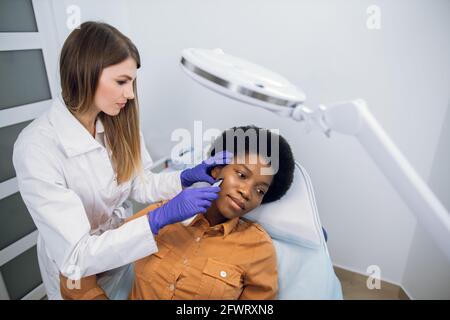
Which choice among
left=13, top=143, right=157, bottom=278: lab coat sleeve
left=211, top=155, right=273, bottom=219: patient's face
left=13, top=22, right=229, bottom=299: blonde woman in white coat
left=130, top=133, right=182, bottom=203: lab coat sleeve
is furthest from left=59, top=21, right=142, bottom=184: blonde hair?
left=211, top=155, right=273, bottom=219: patient's face

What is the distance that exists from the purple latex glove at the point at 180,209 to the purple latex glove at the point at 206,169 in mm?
248

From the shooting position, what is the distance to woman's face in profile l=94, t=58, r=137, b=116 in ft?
2.74

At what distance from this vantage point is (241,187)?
0.99 meters

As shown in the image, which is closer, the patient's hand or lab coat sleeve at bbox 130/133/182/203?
the patient's hand

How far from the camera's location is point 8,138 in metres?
1.30

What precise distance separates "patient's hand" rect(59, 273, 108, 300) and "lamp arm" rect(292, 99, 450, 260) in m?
0.84

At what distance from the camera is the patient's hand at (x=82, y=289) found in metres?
0.86

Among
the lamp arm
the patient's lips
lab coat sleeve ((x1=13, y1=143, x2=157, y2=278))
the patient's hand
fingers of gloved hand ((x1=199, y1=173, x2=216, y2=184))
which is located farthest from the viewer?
fingers of gloved hand ((x1=199, y1=173, x2=216, y2=184))

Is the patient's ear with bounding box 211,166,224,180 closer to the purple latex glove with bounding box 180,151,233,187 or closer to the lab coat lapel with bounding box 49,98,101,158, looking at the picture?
the purple latex glove with bounding box 180,151,233,187

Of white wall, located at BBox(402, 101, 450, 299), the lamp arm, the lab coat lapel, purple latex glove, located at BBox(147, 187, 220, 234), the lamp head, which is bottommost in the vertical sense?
white wall, located at BBox(402, 101, 450, 299)

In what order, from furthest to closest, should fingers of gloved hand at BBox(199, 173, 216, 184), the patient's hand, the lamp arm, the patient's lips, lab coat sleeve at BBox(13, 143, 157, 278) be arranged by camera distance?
fingers of gloved hand at BBox(199, 173, 216, 184)
the patient's lips
the patient's hand
lab coat sleeve at BBox(13, 143, 157, 278)
the lamp arm

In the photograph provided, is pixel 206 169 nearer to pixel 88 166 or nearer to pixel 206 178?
pixel 206 178

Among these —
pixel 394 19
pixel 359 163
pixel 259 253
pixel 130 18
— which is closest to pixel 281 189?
pixel 259 253

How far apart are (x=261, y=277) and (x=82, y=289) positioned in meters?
0.54
